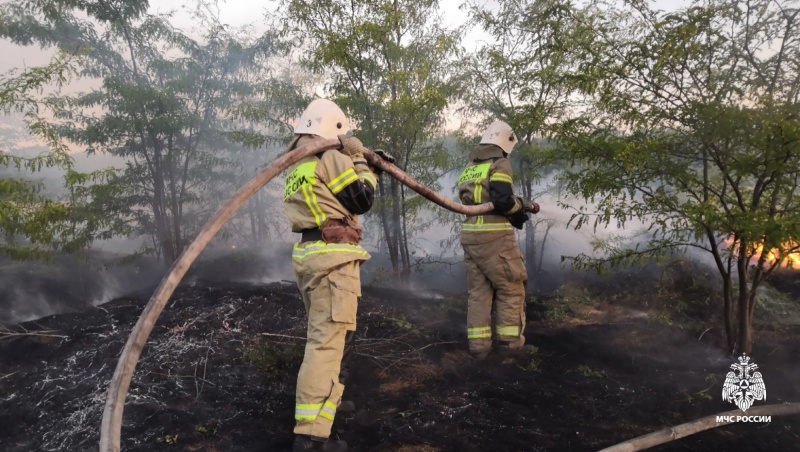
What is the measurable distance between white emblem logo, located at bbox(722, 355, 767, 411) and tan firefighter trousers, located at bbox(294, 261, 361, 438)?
3.24 m

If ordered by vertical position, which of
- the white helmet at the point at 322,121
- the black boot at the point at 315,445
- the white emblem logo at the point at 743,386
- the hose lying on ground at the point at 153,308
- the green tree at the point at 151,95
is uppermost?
the green tree at the point at 151,95

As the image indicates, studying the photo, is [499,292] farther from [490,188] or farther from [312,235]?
[312,235]

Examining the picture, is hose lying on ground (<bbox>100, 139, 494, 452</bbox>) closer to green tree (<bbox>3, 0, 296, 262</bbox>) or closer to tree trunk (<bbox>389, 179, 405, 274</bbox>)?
tree trunk (<bbox>389, 179, 405, 274</bbox>)

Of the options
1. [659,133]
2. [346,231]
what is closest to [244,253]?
[346,231]

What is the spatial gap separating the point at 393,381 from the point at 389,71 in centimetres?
473

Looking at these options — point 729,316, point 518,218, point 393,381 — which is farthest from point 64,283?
point 729,316

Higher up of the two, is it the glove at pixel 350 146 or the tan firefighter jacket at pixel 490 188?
the glove at pixel 350 146

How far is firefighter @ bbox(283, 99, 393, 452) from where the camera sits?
3.00m

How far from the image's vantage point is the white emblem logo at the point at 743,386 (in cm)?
373

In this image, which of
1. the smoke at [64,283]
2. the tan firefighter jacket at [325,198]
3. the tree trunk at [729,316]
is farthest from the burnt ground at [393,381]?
the smoke at [64,283]

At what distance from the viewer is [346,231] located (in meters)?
3.28

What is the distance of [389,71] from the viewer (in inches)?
270

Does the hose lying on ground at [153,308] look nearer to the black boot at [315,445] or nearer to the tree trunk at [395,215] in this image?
the black boot at [315,445]

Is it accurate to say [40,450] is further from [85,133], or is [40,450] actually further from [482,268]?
[85,133]
